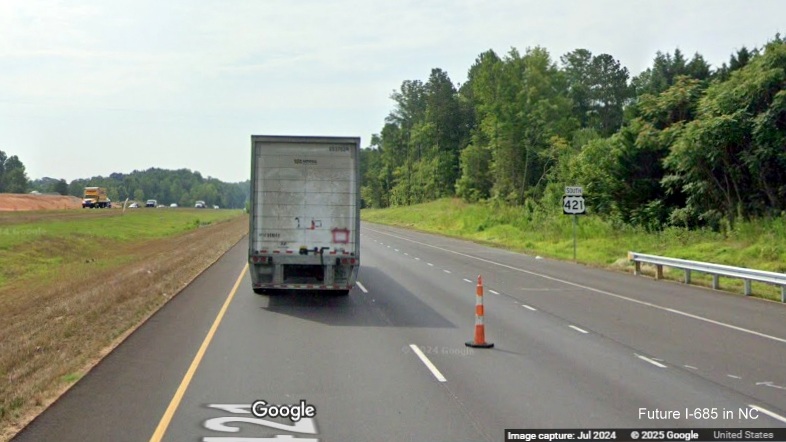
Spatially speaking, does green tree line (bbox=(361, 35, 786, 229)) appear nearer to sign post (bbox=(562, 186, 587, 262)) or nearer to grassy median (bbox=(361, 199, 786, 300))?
grassy median (bbox=(361, 199, 786, 300))

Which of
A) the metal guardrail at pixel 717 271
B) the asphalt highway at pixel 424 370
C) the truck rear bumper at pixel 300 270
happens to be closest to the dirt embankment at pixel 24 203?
the metal guardrail at pixel 717 271

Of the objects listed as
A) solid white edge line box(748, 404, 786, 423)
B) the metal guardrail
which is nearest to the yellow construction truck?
the metal guardrail

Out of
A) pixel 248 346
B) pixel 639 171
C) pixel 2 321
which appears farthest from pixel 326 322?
pixel 639 171

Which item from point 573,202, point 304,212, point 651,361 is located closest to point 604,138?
point 573,202

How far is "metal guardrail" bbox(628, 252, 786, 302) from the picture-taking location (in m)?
19.2

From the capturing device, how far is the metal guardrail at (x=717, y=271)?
63.0 feet

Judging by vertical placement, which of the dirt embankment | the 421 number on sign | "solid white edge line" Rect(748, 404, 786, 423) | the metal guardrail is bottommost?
"solid white edge line" Rect(748, 404, 786, 423)

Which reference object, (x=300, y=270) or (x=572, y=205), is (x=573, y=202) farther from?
(x=300, y=270)

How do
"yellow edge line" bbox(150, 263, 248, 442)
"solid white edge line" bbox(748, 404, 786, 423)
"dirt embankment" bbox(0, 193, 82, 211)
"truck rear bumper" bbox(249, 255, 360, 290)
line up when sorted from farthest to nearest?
"dirt embankment" bbox(0, 193, 82, 211) < "truck rear bumper" bbox(249, 255, 360, 290) < "solid white edge line" bbox(748, 404, 786, 423) < "yellow edge line" bbox(150, 263, 248, 442)

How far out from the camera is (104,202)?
119m

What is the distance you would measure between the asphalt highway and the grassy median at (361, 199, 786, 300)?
7.43 meters

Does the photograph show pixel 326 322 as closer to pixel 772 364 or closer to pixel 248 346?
pixel 248 346

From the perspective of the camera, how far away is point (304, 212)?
18.0 metres

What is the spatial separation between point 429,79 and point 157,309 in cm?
10832
